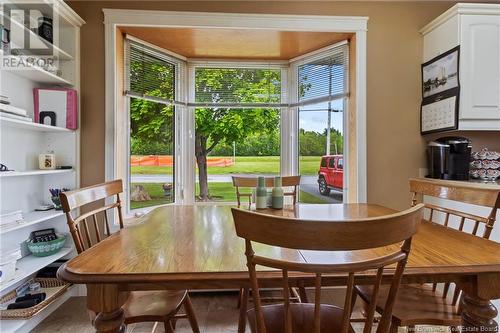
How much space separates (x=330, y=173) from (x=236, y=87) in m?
1.30

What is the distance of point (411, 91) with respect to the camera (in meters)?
2.61

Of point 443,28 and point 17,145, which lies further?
point 443,28

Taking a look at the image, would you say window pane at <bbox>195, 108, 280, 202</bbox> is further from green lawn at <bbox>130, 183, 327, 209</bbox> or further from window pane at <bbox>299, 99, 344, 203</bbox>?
window pane at <bbox>299, 99, 344, 203</bbox>

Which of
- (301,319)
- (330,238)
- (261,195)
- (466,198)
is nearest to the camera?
(330,238)

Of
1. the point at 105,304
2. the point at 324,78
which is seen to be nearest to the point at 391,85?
the point at 324,78

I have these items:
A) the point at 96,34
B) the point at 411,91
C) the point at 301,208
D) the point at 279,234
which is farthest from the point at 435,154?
the point at 96,34

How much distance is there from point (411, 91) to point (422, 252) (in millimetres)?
2008

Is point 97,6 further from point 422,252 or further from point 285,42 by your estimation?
point 422,252

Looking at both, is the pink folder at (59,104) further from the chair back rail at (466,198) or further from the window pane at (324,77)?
the chair back rail at (466,198)

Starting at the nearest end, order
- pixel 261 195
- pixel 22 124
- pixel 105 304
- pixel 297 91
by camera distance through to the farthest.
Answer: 1. pixel 105 304
2. pixel 261 195
3. pixel 22 124
4. pixel 297 91

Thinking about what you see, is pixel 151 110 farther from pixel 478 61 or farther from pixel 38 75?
pixel 478 61

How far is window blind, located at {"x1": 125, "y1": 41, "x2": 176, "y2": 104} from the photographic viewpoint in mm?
2572

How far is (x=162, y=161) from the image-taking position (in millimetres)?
2842

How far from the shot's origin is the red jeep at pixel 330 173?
277 centimetres
